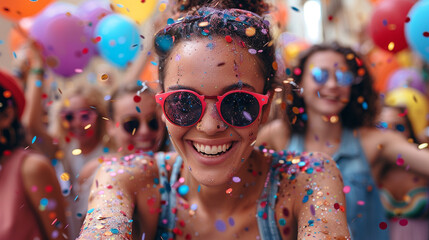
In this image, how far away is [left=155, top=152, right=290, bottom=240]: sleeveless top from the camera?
151cm

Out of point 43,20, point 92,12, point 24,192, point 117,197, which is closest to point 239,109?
point 117,197

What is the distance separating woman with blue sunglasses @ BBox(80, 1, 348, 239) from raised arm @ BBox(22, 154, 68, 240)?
0.76 meters

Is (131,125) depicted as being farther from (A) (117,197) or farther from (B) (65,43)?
(A) (117,197)

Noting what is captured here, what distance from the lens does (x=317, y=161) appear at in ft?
5.24

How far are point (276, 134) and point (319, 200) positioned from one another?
1.71 meters

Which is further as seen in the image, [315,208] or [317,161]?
[317,161]

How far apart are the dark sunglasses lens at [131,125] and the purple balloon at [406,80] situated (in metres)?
3.14

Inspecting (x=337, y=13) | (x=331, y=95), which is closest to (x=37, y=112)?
(x=331, y=95)

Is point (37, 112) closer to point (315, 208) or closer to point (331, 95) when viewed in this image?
point (331, 95)

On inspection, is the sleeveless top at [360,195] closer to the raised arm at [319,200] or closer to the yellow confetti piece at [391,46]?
the yellow confetti piece at [391,46]

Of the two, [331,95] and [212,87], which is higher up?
[212,87]

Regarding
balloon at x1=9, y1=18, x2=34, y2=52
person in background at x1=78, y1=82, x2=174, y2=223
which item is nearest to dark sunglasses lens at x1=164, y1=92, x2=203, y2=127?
person in background at x1=78, y1=82, x2=174, y2=223

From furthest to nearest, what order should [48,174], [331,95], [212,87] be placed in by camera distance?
1. [331,95]
2. [48,174]
3. [212,87]

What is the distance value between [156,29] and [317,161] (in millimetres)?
790
